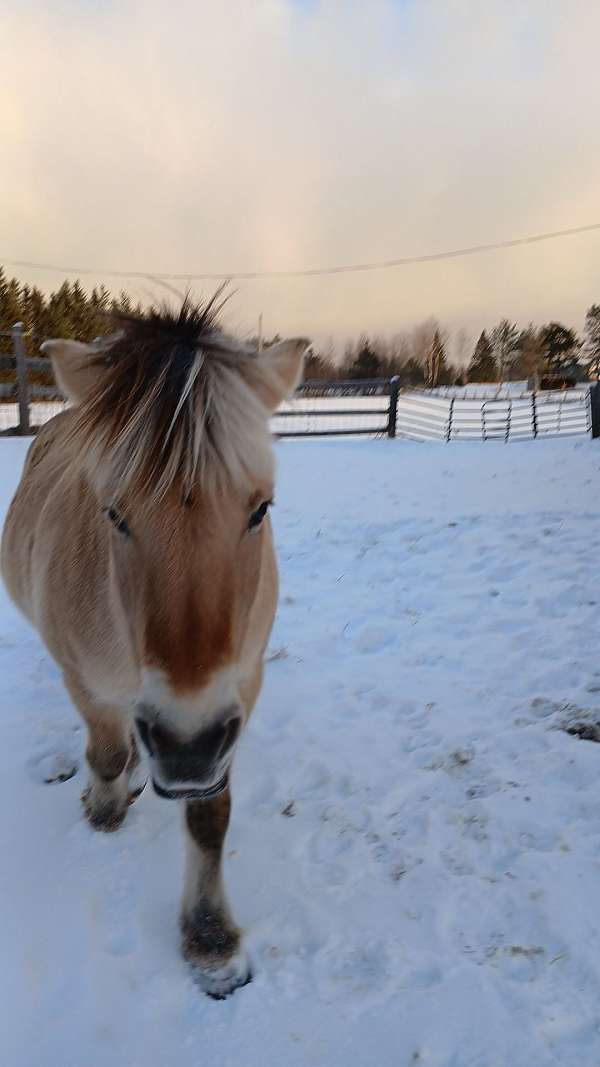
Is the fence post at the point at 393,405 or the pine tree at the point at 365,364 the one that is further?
the pine tree at the point at 365,364

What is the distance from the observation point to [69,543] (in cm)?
243

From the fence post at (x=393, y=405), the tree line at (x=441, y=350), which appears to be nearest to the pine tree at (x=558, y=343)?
the tree line at (x=441, y=350)

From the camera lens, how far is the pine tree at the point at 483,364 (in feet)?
204

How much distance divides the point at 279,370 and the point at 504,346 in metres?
64.2

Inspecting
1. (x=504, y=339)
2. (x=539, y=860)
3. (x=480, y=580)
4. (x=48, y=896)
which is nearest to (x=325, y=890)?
(x=539, y=860)

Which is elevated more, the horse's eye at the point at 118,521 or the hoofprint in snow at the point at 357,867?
the horse's eye at the point at 118,521

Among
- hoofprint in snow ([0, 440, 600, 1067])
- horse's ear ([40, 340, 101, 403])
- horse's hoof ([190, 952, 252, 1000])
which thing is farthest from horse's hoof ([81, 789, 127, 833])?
horse's ear ([40, 340, 101, 403])

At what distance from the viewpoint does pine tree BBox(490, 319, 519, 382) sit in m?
59.7

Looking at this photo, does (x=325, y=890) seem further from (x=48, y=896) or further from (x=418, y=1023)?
(x=48, y=896)

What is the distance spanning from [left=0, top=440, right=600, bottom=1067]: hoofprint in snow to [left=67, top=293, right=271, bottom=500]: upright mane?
64.9 inches

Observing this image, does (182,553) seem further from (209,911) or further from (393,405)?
(393,405)

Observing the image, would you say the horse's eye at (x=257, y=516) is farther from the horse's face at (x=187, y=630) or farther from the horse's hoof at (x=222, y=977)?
the horse's hoof at (x=222, y=977)

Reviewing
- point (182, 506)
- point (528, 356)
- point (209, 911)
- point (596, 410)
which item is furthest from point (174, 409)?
point (528, 356)

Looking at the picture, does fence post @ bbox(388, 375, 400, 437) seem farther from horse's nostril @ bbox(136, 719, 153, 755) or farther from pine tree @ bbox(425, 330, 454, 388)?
pine tree @ bbox(425, 330, 454, 388)
